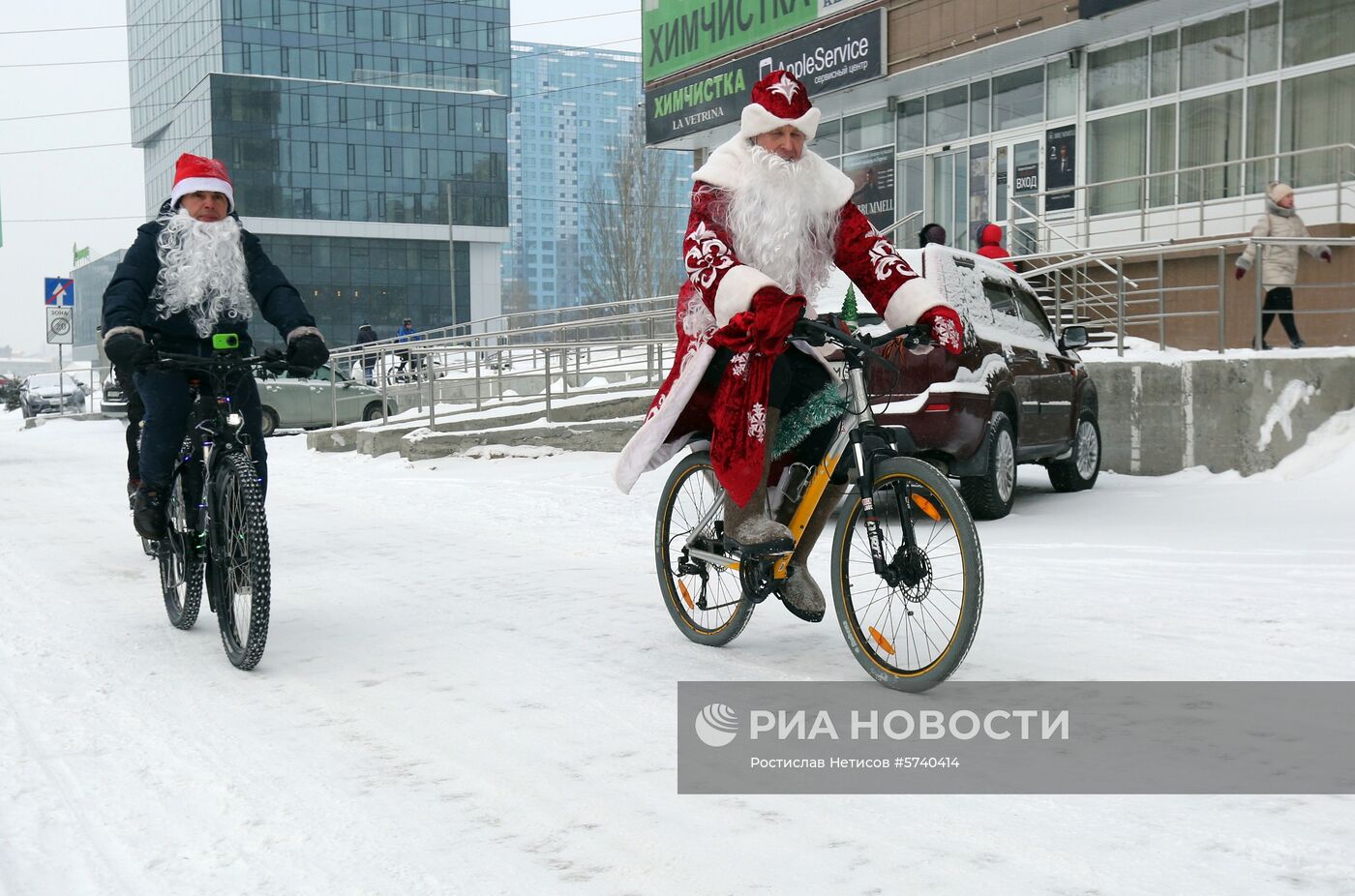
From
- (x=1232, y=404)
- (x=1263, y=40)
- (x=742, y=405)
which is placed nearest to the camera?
(x=742, y=405)

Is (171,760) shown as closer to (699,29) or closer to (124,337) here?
(124,337)

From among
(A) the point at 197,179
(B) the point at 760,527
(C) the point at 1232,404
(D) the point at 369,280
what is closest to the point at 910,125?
(C) the point at 1232,404

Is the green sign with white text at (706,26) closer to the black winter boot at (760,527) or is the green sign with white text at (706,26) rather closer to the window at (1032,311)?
the window at (1032,311)

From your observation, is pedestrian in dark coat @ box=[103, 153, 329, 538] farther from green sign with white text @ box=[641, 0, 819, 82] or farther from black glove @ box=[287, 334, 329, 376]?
green sign with white text @ box=[641, 0, 819, 82]

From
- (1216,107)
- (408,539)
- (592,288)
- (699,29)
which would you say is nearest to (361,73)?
(592,288)

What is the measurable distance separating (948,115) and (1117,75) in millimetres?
3891

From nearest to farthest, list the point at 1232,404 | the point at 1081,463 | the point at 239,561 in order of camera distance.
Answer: the point at 239,561 → the point at 1232,404 → the point at 1081,463

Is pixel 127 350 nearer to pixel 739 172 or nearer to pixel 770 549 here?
pixel 739 172

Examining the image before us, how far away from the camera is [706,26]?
92.4 feet

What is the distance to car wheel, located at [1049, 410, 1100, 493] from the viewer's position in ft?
33.9

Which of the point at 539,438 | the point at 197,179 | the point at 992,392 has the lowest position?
the point at 539,438

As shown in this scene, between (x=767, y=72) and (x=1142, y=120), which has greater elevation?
(x=767, y=72)

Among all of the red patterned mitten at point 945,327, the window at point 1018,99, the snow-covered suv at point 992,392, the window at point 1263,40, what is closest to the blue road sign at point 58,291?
the window at point 1018,99

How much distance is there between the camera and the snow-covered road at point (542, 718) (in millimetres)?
2877
